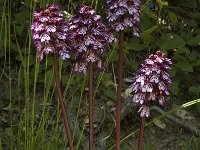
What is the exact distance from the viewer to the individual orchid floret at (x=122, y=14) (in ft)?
5.77

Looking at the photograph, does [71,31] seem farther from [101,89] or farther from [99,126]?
[101,89]

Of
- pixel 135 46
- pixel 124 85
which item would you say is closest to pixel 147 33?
pixel 135 46

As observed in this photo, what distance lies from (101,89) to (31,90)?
0.53 m

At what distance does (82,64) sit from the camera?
184cm

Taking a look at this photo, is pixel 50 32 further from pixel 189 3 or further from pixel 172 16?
pixel 189 3

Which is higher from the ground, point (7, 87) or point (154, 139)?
point (7, 87)

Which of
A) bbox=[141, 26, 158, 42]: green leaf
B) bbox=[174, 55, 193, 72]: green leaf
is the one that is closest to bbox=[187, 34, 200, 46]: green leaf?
bbox=[174, 55, 193, 72]: green leaf

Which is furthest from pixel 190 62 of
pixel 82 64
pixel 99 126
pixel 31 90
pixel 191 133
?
pixel 82 64

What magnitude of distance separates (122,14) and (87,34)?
148 millimetres

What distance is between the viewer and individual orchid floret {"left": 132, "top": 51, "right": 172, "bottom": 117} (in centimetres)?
176

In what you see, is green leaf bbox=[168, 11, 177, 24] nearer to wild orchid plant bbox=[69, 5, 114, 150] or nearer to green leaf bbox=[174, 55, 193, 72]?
green leaf bbox=[174, 55, 193, 72]

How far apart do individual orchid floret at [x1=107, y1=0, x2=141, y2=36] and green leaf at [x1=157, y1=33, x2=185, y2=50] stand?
71.2 inches

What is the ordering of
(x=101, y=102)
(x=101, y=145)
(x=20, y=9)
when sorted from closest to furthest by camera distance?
(x=101, y=145), (x=101, y=102), (x=20, y=9)

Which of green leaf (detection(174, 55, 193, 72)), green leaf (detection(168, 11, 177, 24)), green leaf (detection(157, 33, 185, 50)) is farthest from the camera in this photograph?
green leaf (detection(168, 11, 177, 24))
